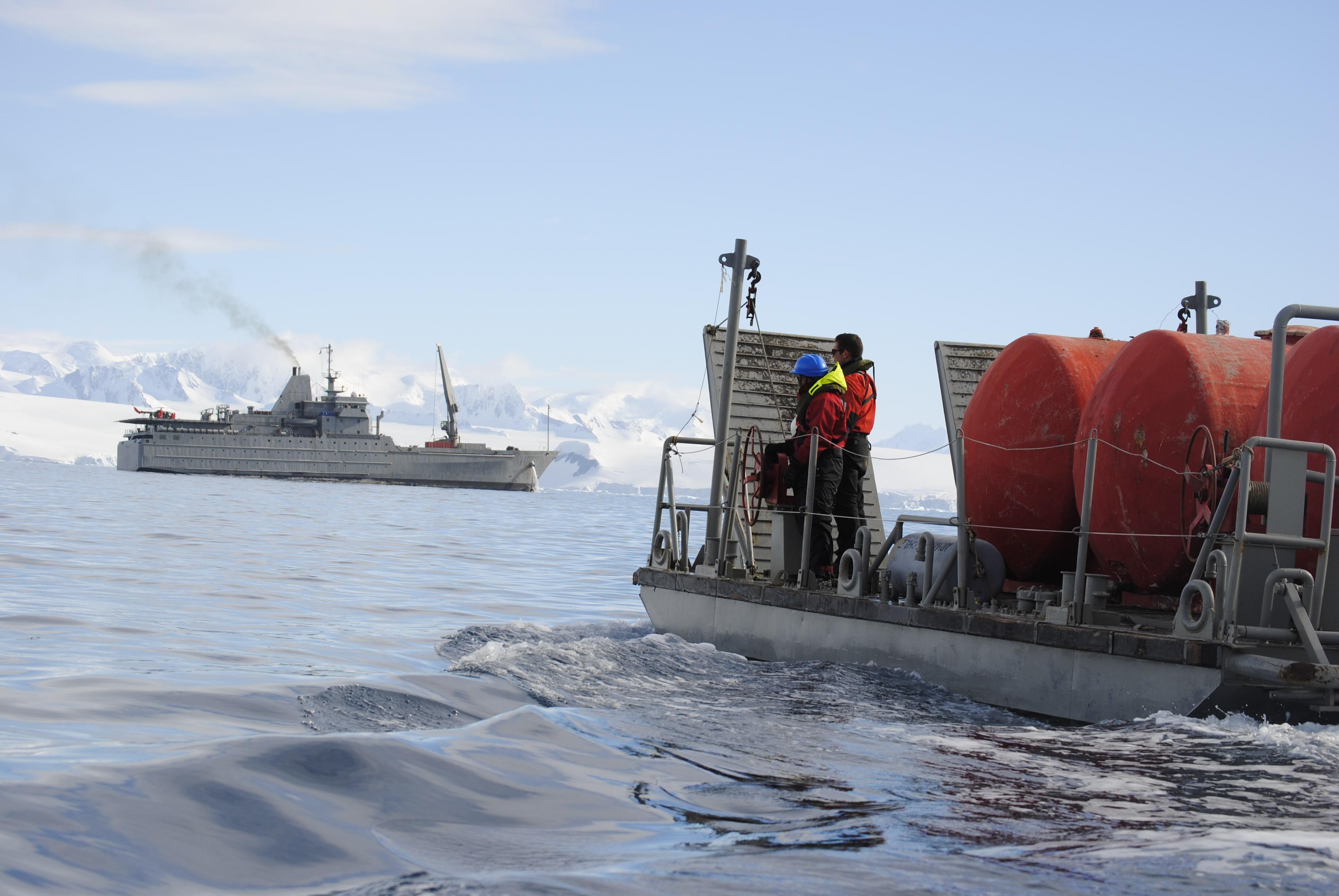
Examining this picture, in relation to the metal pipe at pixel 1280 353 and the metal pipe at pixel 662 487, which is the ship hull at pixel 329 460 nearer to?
the metal pipe at pixel 662 487

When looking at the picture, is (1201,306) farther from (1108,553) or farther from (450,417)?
(450,417)

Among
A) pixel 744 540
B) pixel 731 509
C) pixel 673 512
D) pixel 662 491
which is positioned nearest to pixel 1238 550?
pixel 744 540

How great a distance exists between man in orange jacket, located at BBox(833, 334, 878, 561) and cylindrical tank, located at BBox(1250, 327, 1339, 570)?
3.67m

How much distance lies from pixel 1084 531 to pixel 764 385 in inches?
275

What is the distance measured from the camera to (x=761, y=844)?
4.46 meters

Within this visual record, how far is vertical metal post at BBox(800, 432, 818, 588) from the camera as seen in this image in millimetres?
9984

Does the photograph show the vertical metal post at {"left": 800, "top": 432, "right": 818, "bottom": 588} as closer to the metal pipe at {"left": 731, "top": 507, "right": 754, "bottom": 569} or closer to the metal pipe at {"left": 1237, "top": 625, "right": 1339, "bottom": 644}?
the metal pipe at {"left": 731, "top": 507, "right": 754, "bottom": 569}

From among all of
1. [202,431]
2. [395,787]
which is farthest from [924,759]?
[202,431]

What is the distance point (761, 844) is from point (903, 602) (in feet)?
16.4

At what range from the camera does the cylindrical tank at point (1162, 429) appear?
307 inches

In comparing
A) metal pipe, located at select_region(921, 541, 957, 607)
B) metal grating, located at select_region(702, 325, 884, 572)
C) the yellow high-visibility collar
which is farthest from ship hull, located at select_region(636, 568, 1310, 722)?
metal grating, located at select_region(702, 325, 884, 572)

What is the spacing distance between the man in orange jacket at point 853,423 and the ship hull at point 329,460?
97478 mm

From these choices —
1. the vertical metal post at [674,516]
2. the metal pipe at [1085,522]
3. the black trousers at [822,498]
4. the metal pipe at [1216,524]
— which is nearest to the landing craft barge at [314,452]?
the vertical metal post at [674,516]

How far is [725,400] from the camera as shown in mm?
12586
